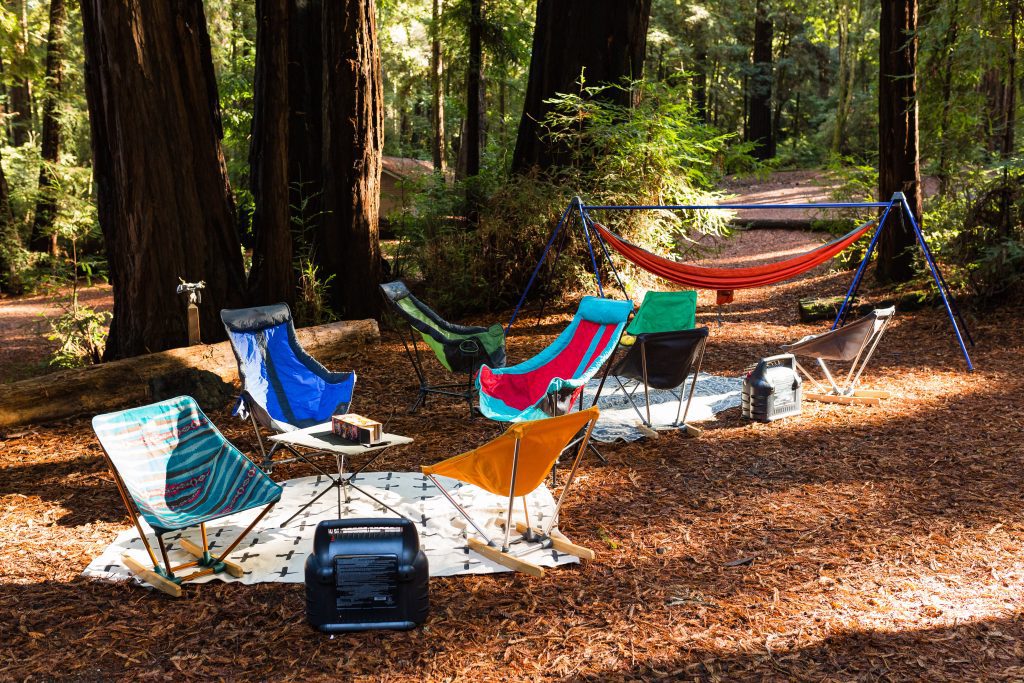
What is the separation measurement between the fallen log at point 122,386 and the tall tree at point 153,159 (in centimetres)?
56

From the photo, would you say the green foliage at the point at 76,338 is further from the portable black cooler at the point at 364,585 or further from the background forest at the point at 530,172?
the portable black cooler at the point at 364,585

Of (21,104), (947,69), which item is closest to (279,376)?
(947,69)

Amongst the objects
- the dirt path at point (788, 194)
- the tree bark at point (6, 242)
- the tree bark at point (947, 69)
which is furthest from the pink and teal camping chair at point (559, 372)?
the tree bark at point (6, 242)

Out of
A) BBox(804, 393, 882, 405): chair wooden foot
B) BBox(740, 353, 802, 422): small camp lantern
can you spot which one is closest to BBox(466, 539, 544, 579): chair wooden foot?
BBox(740, 353, 802, 422): small camp lantern

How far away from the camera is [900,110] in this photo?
7988mm

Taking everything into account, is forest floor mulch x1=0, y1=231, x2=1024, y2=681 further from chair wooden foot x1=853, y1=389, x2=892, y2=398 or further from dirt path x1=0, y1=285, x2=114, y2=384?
dirt path x1=0, y1=285, x2=114, y2=384

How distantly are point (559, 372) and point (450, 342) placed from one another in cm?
75

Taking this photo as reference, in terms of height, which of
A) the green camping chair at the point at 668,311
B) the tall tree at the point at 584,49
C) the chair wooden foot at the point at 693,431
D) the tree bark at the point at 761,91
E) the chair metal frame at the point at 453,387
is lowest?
the chair wooden foot at the point at 693,431

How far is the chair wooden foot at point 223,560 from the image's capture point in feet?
10.9

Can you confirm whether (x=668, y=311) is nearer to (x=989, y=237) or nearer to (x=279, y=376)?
(x=279, y=376)

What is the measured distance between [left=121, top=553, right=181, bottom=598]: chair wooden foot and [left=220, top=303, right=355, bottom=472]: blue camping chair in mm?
1055

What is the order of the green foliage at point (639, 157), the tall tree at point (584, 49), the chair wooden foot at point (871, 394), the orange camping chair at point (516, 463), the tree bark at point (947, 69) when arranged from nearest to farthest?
the orange camping chair at point (516, 463) → the chair wooden foot at point (871, 394) → the tree bark at point (947, 69) → the green foliage at point (639, 157) → the tall tree at point (584, 49)

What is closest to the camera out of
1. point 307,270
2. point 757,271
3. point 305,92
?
point 757,271

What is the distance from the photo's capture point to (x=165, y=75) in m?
6.04
